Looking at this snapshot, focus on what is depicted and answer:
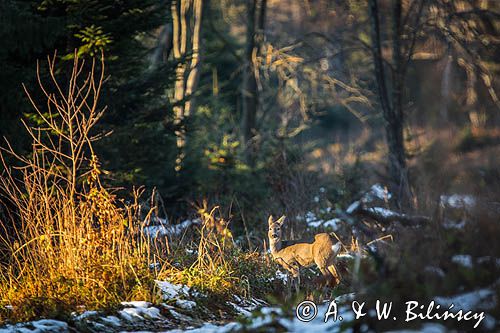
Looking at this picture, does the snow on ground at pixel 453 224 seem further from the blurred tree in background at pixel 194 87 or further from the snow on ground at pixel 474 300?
the blurred tree in background at pixel 194 87

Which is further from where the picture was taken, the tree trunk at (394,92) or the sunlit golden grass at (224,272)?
the tree trunk at (394,92)

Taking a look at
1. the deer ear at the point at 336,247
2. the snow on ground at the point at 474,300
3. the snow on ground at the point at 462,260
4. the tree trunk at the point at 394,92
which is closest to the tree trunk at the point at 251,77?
the tree trunk at the point at 394,92

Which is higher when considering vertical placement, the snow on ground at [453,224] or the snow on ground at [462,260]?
the snow on ground at [453,224]

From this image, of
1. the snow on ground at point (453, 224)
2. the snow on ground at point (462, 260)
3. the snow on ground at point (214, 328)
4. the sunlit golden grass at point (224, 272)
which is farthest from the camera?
the sunlit golden grass at point (224, 272)

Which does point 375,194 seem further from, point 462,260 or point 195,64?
point 195,64

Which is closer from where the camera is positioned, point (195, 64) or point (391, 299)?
point (391, 299)

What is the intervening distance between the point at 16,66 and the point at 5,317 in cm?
594

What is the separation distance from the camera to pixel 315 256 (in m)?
9.32

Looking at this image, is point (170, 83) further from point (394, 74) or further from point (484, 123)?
point (484, 123)

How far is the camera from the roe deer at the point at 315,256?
920 cm

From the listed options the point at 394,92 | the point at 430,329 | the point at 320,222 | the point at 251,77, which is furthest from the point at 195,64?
the point at 430,329

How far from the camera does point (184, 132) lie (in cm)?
1452

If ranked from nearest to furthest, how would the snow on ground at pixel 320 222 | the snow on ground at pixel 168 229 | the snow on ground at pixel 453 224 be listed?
the snow on ground at pixel 453 224 < the snow on ground at pixel 168 229 < the snow on ground at pixel 320 222

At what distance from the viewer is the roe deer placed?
9203 mm
